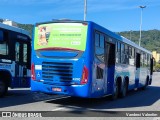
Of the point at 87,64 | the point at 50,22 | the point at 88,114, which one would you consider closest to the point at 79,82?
the point at 87,64

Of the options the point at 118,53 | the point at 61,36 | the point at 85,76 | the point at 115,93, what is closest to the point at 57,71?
the point at 85,76

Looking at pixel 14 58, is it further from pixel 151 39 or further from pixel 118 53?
pixel 151 39

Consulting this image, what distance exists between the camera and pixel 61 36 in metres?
13.3

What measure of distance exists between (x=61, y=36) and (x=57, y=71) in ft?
4.02

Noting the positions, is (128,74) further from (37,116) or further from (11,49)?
(37,116)

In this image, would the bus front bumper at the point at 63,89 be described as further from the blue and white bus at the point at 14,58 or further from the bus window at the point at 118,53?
the bus window at the point at 118,53

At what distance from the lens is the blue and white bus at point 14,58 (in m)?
15.6

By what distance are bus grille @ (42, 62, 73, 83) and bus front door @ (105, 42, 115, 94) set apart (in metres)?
2.16

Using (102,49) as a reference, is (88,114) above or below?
below

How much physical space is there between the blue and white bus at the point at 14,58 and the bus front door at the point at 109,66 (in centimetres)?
388

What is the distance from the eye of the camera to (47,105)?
44.0 feet

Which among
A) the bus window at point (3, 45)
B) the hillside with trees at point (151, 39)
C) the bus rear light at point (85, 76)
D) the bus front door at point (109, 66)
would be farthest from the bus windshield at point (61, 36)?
the hillside with trees at point (151, 39)

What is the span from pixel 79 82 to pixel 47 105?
151 cm

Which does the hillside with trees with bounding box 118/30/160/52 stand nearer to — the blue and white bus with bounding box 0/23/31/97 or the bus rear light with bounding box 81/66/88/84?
the blue and white bus with bounding box 0/23/31/97
